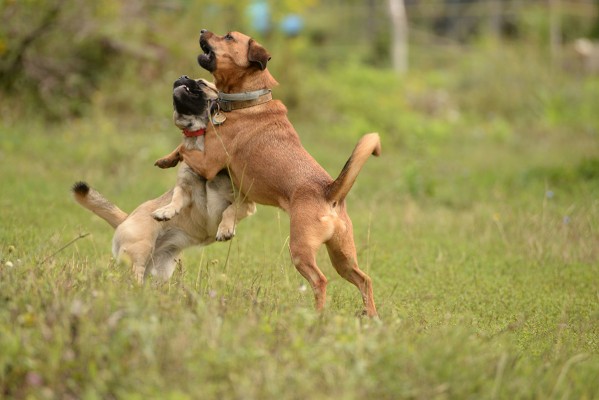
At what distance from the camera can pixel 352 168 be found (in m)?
5.38

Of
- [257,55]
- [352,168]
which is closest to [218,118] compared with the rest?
[257,55]

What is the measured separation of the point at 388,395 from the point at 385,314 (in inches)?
69.5

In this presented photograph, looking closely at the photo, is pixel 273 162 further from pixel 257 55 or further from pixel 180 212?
pixel 180 212

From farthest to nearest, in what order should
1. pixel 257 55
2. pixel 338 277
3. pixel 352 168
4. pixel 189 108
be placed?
1. pixel 338 277
2. pixel 189 108
3. pixel 257 55
4. pixel 352 168

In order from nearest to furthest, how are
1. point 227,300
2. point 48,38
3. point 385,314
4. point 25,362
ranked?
1. point 25,362
2. point 227,300
3. point 385,314
4. point 48,38

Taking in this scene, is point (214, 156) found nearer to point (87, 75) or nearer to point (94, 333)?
point (94, 333)

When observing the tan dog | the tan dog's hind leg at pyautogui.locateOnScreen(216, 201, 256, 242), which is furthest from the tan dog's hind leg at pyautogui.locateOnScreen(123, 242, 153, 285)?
the tan dog's hind leg at pyautogui.locateOnScreen(216, 201, 256, 242)

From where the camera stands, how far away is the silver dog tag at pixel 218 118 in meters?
6.10

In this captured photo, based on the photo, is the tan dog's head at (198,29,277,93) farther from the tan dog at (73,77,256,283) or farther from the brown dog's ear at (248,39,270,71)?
the tan dog at (73,77,256,283)

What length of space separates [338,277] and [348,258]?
1.28 metres

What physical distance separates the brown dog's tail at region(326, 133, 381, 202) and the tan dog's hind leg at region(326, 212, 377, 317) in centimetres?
19

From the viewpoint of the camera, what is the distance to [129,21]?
543 inches

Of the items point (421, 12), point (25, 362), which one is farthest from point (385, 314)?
point (421, 12)

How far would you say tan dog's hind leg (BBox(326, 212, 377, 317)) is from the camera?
5.54m
